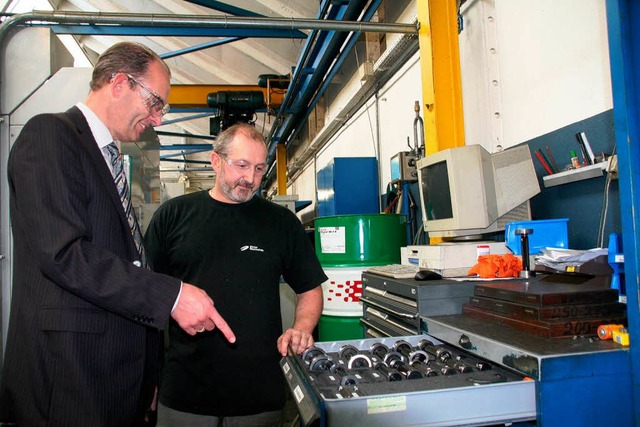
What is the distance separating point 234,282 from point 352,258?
1.38m

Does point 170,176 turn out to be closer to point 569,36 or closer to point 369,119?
point 369,119

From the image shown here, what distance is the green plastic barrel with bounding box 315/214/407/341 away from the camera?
2.71 metres

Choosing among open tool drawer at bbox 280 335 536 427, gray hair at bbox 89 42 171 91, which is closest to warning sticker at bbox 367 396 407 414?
open tool drawer at bbox 280 335 536 427

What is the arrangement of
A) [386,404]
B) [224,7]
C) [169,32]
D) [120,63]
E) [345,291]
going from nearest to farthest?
[386,404] → [120,63] → [345,291] → [224,7] → [169,32]

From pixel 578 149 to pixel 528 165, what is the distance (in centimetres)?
19

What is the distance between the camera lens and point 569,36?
1.73 meters

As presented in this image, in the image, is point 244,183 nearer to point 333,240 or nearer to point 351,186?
point 333,240

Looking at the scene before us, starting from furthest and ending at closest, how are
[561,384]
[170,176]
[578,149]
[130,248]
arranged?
[170,176] → [578,149] → [130,248] → [561,384]

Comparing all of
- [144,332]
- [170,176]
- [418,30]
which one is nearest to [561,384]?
[144,332]

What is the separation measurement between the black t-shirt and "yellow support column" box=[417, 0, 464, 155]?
1.27 metres

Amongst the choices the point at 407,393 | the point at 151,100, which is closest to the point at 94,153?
the point at 151,100

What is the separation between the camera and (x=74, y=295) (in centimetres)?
90

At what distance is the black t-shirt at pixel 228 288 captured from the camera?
4.58 feet

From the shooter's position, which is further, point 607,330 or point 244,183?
point 244,183
